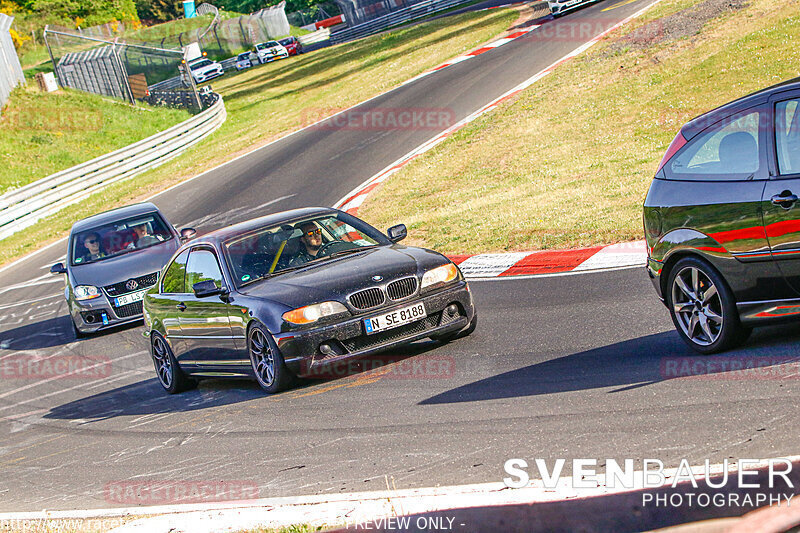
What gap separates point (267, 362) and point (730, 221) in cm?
409

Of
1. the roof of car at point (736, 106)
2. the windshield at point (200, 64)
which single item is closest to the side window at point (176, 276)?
the roof of car at point (736, 106)

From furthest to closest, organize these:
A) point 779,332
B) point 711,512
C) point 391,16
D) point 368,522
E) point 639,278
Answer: point 391,16 < point 639,278 < point 779,332 < point 368,522 < point 711,512

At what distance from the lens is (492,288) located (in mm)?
11211

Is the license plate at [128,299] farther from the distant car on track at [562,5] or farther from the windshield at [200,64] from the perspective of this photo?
the windshield at [200,64]

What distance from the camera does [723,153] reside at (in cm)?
654

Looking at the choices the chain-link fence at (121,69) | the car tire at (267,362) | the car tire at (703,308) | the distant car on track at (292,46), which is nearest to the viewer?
the car tire at (703,308)

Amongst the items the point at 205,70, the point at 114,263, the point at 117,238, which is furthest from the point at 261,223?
the point at 205,70

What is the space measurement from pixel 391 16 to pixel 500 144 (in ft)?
131

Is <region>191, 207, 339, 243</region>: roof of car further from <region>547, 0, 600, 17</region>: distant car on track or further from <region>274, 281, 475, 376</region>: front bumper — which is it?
<region>547, 0, 600, 17</region>: distant car on track

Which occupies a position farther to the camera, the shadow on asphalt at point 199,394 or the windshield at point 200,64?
the windshield at point 200,64

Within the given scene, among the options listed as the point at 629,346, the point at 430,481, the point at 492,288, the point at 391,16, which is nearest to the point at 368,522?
the point at 430,481

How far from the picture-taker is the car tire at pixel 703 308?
6426mm

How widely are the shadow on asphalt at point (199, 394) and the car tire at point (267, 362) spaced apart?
0.10 metres

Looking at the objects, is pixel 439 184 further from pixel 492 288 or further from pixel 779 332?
pixel 779 332
